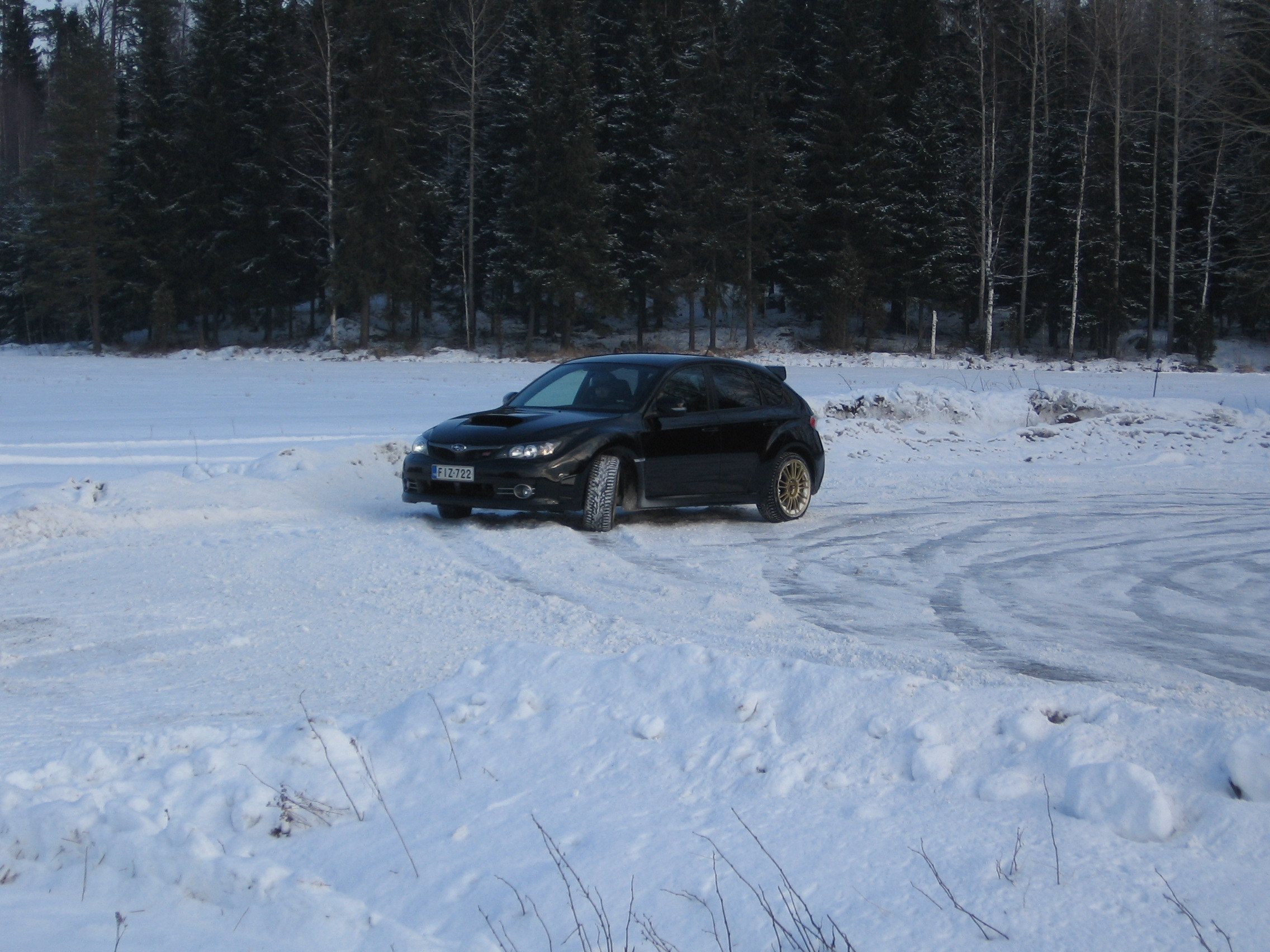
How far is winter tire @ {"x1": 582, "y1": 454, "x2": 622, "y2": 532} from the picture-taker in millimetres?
10102

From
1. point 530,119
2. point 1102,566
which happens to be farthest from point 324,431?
point 530,119

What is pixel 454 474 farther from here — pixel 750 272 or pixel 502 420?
pixel 750 272

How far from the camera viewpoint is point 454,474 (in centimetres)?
1020

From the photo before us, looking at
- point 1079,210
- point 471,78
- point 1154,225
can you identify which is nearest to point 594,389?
point 471,78

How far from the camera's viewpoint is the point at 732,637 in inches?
259

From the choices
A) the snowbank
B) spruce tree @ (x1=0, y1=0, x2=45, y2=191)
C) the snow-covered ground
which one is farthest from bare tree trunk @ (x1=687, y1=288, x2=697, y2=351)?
spruce tree @ (x1=0, y1=0, x2=45, y2=191)

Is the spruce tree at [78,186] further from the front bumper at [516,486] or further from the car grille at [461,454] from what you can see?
the front bumper at [516,486]

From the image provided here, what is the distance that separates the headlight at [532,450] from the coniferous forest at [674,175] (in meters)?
36.0

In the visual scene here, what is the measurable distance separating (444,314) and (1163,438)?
38963 mm

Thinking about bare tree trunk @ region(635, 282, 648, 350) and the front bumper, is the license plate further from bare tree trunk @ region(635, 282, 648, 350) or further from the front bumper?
bare tree trunk @ region(635, 282, 648, 350)

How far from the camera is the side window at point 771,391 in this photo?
1173 cm

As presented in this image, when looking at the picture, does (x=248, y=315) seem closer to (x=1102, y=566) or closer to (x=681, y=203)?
(x=681, y=203)

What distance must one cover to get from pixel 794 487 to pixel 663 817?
7860 mm

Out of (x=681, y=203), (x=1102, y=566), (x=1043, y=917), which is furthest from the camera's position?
(x=681, y=203)
